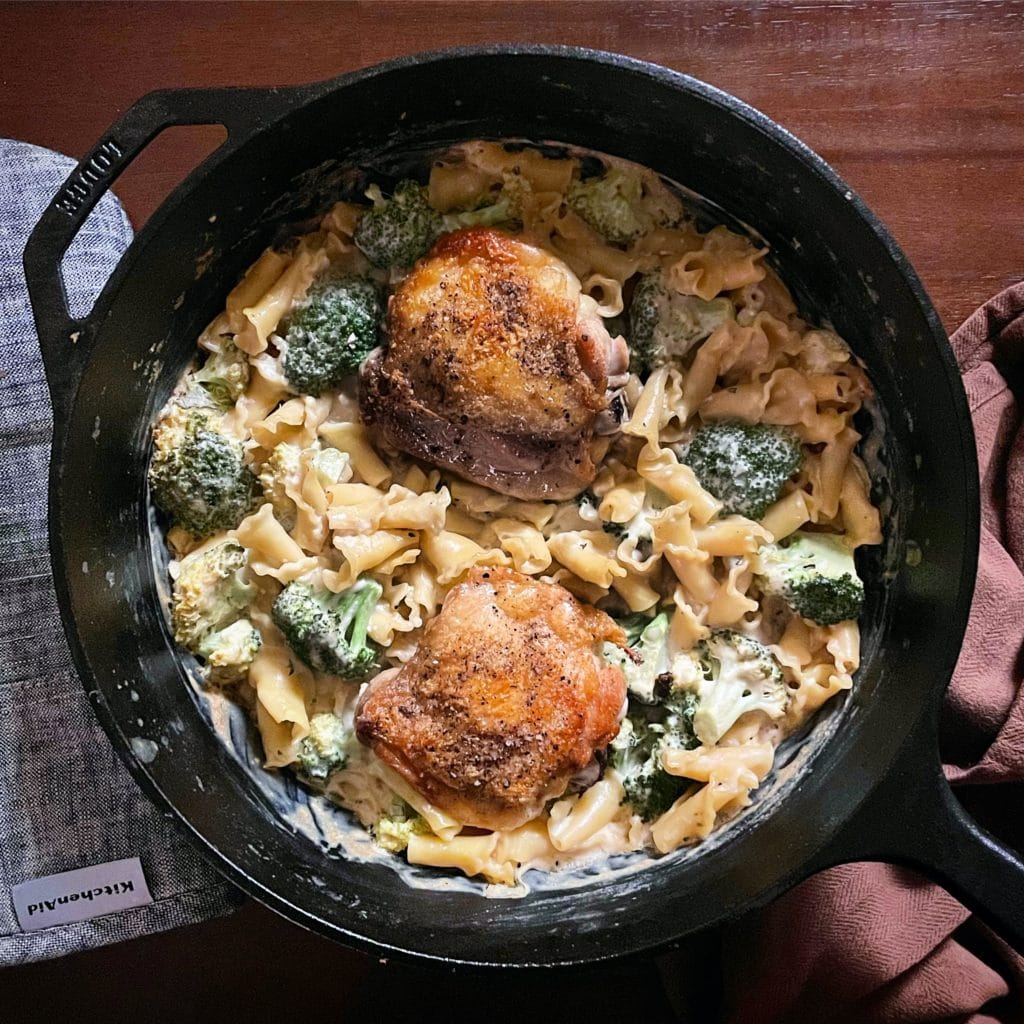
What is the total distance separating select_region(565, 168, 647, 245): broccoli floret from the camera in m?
2.49

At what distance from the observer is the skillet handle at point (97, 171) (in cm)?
210

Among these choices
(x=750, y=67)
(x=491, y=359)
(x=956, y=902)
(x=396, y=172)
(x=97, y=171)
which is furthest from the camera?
(x=750, y=67)

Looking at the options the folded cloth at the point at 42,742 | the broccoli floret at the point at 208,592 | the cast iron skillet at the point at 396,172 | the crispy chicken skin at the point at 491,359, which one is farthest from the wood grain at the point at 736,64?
the broccoli floret at the point at 208,592

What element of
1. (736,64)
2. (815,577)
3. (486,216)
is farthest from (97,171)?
(815,577)

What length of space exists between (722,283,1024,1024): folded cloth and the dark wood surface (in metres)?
0.29

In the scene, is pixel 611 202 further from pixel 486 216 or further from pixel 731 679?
pixel 731 679

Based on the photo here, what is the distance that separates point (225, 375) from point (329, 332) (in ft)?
0.97

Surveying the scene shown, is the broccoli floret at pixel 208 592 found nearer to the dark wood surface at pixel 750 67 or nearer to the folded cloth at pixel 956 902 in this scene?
the dark wood surface at pixel 750 67

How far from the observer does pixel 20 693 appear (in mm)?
2654

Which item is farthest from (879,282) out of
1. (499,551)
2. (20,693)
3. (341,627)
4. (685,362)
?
(20,693)

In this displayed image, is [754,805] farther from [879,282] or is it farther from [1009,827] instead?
[879,282]

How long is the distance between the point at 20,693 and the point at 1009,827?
2572mm

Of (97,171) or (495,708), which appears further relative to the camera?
(495,708)

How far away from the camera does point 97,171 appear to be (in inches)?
82.7
